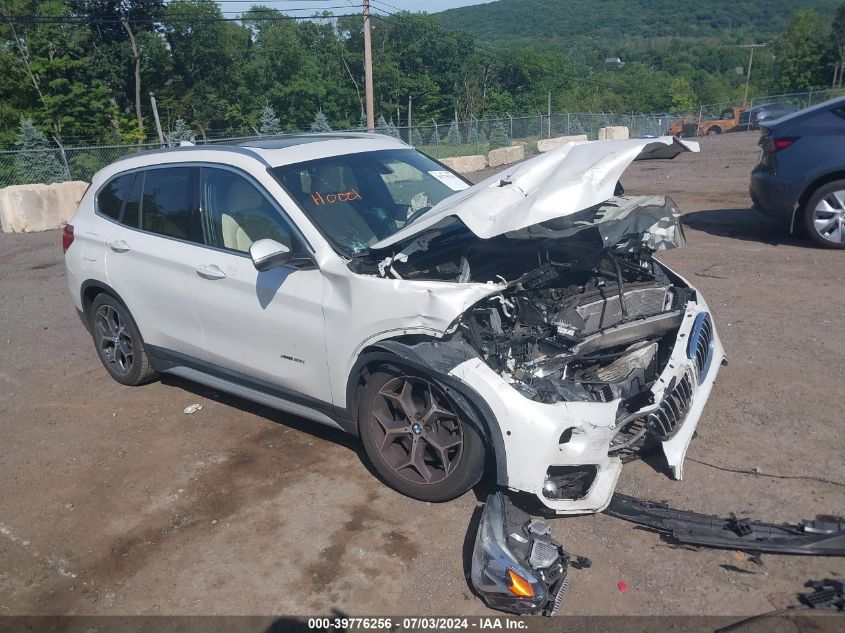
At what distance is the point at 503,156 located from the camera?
82.4ft

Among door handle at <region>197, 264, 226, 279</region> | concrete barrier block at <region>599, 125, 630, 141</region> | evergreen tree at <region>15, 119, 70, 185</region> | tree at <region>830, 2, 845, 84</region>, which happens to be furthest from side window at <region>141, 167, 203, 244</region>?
tree at <region>830, 2, 845, 84</region>

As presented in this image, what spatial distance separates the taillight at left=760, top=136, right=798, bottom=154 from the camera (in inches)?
330

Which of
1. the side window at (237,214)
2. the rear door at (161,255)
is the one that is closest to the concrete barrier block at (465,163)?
the rear door at (161,255)

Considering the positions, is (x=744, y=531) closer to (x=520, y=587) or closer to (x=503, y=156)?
(x=520, y=587)

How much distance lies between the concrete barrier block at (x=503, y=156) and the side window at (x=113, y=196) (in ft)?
65.5

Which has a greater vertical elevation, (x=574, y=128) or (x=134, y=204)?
(x=134, y=204)

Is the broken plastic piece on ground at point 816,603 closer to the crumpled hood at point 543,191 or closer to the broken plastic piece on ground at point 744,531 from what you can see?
the broken plastic piece on ground at point 744,531

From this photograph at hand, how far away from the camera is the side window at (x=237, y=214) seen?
441 centimetres

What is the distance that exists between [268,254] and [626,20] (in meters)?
182

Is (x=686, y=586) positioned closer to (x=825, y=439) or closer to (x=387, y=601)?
(x=387, y=601)

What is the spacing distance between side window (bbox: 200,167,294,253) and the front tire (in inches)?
42.2

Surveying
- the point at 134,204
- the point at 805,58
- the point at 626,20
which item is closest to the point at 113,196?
the point at 134,204

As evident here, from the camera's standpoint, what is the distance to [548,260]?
4336 millimetres

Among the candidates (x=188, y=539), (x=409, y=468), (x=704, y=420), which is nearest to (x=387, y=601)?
(x=409, y=468)
